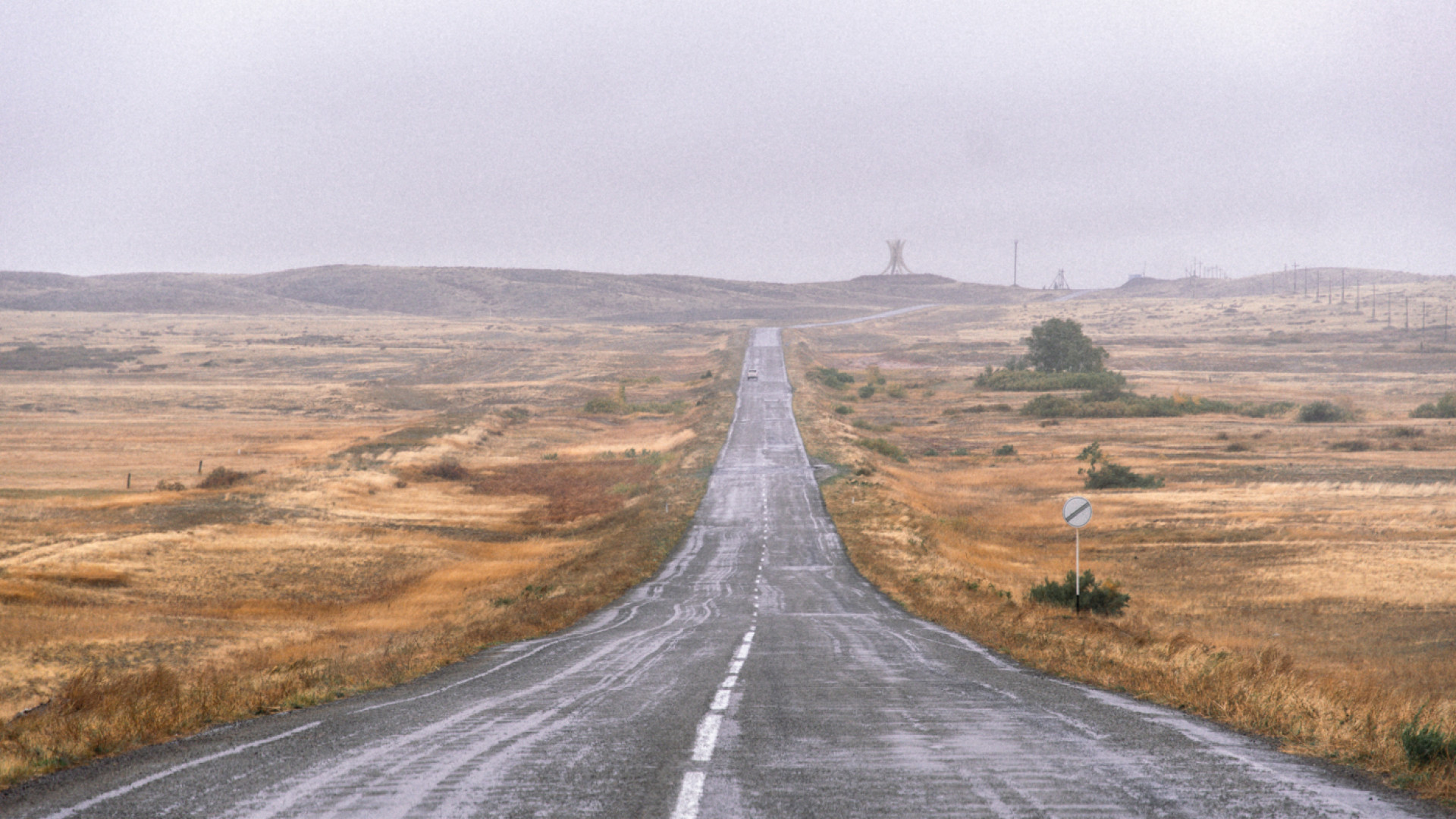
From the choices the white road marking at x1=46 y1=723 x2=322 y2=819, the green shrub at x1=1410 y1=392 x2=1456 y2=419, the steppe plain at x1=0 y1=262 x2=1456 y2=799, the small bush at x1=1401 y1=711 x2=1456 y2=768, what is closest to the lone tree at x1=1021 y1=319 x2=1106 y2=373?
the steppe plain at x1=0 y1=262 x2=1456 y2=799

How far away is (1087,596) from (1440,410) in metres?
69.0

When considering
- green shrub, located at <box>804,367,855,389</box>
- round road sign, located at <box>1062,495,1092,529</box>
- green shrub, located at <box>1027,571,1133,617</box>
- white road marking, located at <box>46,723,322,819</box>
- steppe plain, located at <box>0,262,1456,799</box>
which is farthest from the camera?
green shrub, located at <box>804,367,855,389</box>

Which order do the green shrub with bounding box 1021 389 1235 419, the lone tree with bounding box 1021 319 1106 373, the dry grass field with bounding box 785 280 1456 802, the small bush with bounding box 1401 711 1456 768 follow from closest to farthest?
1. the small bush with bounding box 1401 711 1456 768
2. the dry grass field with bounding box 785 280 1456 802
3. the green shrub with bounding box 1021 389 1235 419
4. the lone tree with bounding box 1021 319 1106 373

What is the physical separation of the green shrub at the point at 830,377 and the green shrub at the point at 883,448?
3614 cm

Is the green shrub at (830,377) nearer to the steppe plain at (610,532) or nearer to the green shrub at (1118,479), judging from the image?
the steppe plain at (610,532)

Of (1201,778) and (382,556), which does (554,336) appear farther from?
(1201,778)

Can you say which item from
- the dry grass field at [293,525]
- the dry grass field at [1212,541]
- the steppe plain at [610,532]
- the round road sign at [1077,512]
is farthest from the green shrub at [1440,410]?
the round road sign at [1077,512]

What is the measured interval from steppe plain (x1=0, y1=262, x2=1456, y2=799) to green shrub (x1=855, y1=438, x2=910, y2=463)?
1710 mm

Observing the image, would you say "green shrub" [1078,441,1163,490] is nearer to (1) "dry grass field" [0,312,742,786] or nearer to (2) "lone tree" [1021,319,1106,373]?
(1) "dry grass field" [0,312,742,786]

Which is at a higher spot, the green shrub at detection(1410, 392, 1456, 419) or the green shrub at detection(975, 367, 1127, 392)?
the green shrub at detection(975, 367, 1127, 392)

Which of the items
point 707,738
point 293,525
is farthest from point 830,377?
point 707,738

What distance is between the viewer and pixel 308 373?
119 meters

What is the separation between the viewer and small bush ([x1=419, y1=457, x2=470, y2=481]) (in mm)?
56188

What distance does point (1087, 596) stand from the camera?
2339cm
